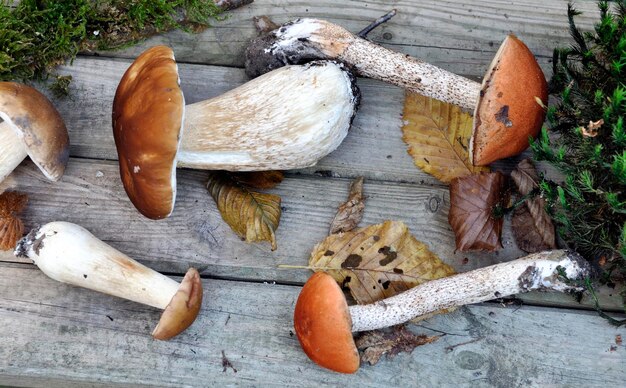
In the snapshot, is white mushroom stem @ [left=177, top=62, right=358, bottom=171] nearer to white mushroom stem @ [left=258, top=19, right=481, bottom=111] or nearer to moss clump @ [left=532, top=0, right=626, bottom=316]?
white mushroom stem @ [left=258, top=19, right=481, bottom=111]

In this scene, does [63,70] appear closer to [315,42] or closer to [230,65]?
[230,65]

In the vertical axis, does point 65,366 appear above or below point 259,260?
below

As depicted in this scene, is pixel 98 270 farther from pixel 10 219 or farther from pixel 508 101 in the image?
pixel 508 101

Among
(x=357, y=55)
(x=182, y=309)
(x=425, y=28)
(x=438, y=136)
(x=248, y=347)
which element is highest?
(x=425, y=28)

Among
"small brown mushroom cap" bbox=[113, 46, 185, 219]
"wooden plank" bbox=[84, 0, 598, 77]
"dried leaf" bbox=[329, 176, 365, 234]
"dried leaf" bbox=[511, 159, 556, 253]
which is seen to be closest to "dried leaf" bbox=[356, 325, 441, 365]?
"dried leaf" bbox=[329, 176, 365, 234]

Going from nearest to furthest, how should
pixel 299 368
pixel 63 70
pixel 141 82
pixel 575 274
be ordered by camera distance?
pixel 141 82 → pixel 575 274 → pixel 299 368 → pixel 63 70

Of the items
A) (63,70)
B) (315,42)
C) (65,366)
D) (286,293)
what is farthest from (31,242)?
(315,42)

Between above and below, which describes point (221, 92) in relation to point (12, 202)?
above

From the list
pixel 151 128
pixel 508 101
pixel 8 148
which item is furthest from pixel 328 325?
pixel 8 148
